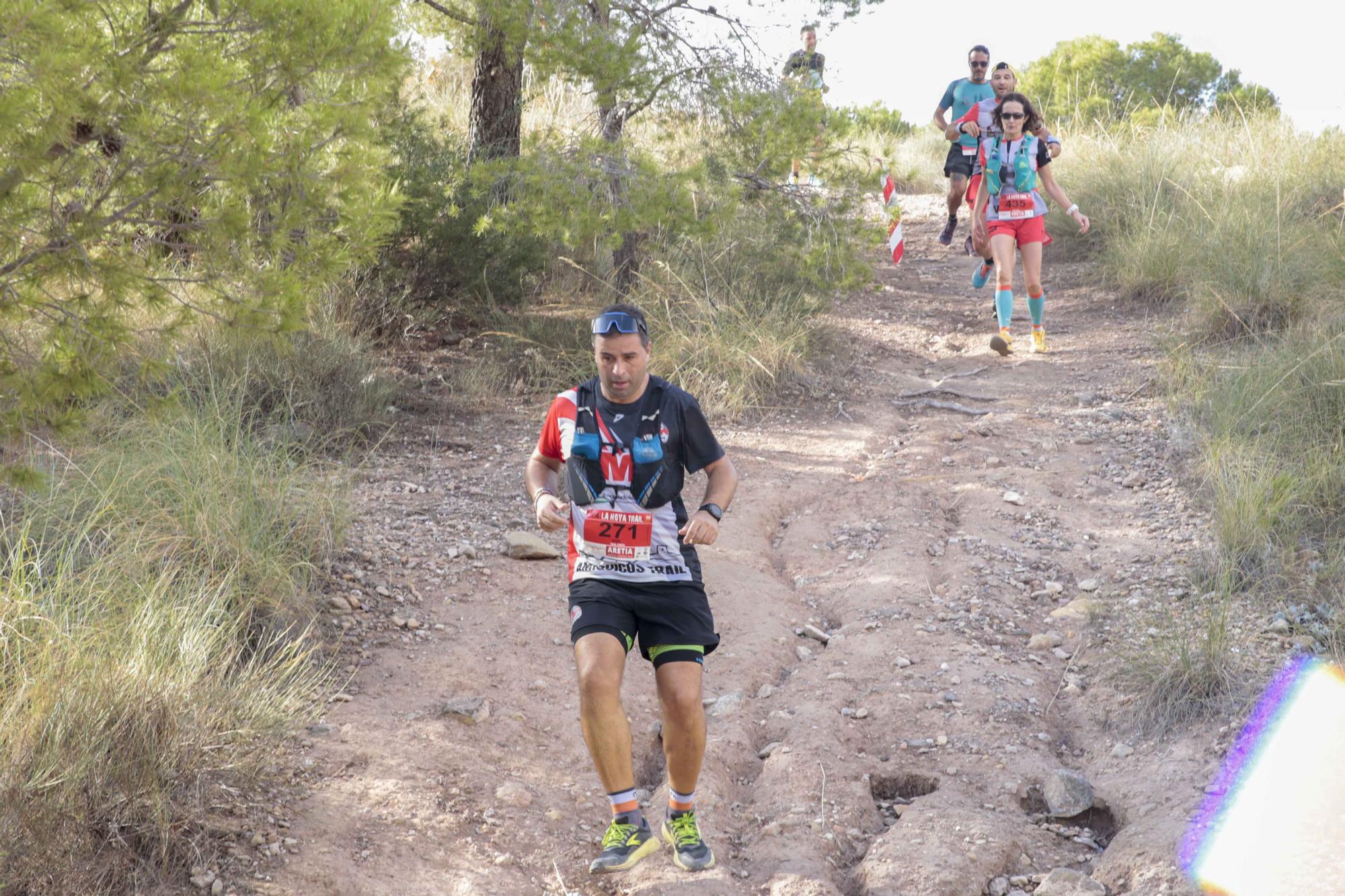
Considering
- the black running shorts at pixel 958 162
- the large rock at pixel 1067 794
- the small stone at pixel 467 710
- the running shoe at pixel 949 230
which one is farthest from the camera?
the running shoe at pixel 949 230

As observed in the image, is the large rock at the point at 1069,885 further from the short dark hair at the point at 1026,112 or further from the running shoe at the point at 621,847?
the short dark hair at the point at 1026,112

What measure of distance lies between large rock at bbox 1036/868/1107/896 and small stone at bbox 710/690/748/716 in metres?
1.40

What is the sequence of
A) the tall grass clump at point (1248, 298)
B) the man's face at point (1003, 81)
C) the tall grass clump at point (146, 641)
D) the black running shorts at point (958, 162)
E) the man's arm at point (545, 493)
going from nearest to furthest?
1. the tall grass clump at point (146, 641)
2. the man's arm at point (545, 493)
3. the tall grass clump at point (1248, 298)
4. the man's face at point (1003, 81)
5. the black running shorts at point (958, 162)

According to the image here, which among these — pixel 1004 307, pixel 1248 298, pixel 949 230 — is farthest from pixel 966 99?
pixel 1248 298

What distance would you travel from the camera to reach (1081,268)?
440 inches

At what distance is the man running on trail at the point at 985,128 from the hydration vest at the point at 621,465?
590 centimetres

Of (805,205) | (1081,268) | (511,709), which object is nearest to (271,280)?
(511,709)

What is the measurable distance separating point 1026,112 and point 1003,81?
0.74 metres

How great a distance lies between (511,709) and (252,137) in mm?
2245

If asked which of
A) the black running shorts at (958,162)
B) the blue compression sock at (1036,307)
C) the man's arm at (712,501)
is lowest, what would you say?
the man's arm at (712,501)

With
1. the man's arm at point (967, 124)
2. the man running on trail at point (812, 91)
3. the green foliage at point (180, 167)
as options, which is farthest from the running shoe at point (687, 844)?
the man's arm at point (967, 124)

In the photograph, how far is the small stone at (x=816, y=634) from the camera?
511cm

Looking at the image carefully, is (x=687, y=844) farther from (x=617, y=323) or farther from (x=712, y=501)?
(x=617, y=323)

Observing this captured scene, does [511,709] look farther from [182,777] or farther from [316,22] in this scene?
[316,22]
